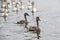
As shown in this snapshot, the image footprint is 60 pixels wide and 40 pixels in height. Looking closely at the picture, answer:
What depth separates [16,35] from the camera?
10.8 meters

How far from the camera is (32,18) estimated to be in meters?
13.7

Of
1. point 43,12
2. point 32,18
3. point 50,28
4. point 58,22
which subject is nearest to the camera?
point 50,28

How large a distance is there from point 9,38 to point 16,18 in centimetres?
342

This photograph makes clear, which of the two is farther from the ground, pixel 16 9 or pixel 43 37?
pixel 16 9

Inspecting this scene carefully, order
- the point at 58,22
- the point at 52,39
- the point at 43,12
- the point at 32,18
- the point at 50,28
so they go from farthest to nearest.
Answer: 1. the point at 43,12
2. the point at 32,18
3. the point at 58,22
4. the point at 50,28
5. the point at 52,39

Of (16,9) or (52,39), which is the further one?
(16,9)

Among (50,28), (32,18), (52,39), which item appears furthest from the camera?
(32,18)

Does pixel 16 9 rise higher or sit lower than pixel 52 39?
higher

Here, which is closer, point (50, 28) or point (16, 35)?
point (16, 35)

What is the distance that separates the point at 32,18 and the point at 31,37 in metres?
3.25

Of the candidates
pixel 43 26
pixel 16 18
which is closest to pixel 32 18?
pixel 16 18

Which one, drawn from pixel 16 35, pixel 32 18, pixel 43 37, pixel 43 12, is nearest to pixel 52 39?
pixel 43 37

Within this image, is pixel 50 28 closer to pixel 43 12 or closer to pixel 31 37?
pixel 31 37

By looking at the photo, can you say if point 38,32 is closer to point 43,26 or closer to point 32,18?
point 43,26
